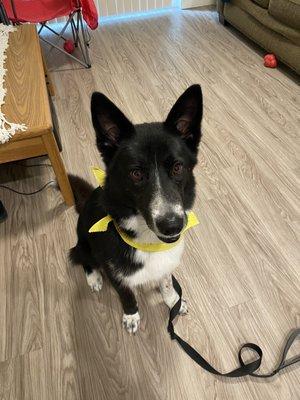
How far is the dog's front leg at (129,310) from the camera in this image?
1.25m

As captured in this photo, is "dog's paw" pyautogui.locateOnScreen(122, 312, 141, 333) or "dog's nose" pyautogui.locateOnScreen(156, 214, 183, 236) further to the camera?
"dog's paw" pyautogui.locateOnScreen(122, 312, 141, 333)

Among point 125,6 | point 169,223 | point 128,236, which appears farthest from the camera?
point 125,6

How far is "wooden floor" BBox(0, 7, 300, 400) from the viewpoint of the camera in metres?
1.22

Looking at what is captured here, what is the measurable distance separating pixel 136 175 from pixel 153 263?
34cm

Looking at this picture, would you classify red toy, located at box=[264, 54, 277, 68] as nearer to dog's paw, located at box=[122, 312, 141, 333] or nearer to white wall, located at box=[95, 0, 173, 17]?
white wall, located at box=[95, 0, 173, 17]

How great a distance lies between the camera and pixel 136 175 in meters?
0.93

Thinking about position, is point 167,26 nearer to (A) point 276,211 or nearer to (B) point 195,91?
(A) point 276,211

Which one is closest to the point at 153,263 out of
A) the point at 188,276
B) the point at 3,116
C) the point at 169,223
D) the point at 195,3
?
the point at 169,223

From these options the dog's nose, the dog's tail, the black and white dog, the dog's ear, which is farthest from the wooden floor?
the dog's ear

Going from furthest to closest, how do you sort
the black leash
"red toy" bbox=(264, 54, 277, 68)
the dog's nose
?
"red toy" bbox=(264, 54, 277, 68) < the black leash < the dog's nose

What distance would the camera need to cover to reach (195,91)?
0.90 meters

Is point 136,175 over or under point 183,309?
over

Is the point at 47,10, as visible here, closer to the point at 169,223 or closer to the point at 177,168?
the point at 177,168

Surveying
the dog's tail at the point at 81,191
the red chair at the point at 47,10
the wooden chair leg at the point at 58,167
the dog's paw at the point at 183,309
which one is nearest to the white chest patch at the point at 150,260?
the dog's paw at the point at 183,309
